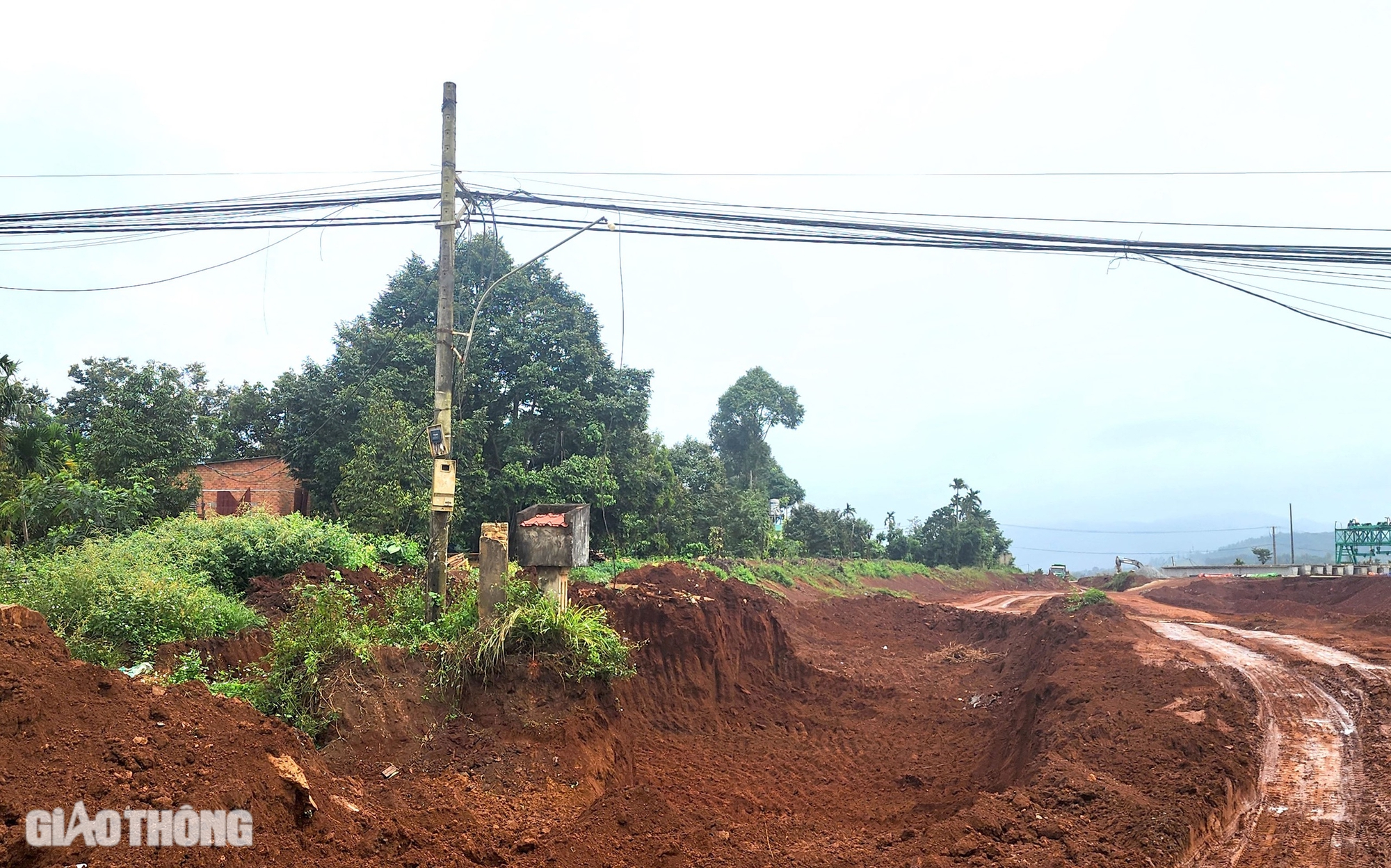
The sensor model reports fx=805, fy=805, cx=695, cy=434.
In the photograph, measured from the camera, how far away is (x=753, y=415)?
51.6m

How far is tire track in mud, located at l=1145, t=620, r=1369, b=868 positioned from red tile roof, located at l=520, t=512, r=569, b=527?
22.6 feet

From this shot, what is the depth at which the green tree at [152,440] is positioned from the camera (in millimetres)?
19078

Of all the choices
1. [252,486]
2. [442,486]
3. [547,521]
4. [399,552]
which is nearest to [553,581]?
[547,521]

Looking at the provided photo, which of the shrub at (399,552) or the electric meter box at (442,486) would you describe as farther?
the shrub at (399,552)

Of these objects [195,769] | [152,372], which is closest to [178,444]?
[152,372]

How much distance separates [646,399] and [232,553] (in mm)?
15697

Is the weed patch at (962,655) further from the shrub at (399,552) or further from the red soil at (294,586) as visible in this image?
the red soil at (294,586)

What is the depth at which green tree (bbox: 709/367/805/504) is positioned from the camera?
5138 cm

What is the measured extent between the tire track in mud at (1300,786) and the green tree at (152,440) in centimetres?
2010

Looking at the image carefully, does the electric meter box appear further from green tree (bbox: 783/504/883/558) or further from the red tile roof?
green tree (bbox: 783/504/883/558)

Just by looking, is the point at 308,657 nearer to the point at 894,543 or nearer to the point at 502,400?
the point at 502,400

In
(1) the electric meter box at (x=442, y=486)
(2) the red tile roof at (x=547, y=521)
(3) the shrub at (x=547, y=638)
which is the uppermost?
(1) the electric meter box at (x=442, y=486)

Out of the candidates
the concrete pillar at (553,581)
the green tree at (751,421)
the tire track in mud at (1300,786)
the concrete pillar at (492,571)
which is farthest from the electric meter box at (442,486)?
the green tree at (751,421)

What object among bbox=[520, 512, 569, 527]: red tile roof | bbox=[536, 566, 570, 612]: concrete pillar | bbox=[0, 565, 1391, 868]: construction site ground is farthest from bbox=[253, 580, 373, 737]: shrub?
bbox=[520, 512, 569, 527]: red tile roof
